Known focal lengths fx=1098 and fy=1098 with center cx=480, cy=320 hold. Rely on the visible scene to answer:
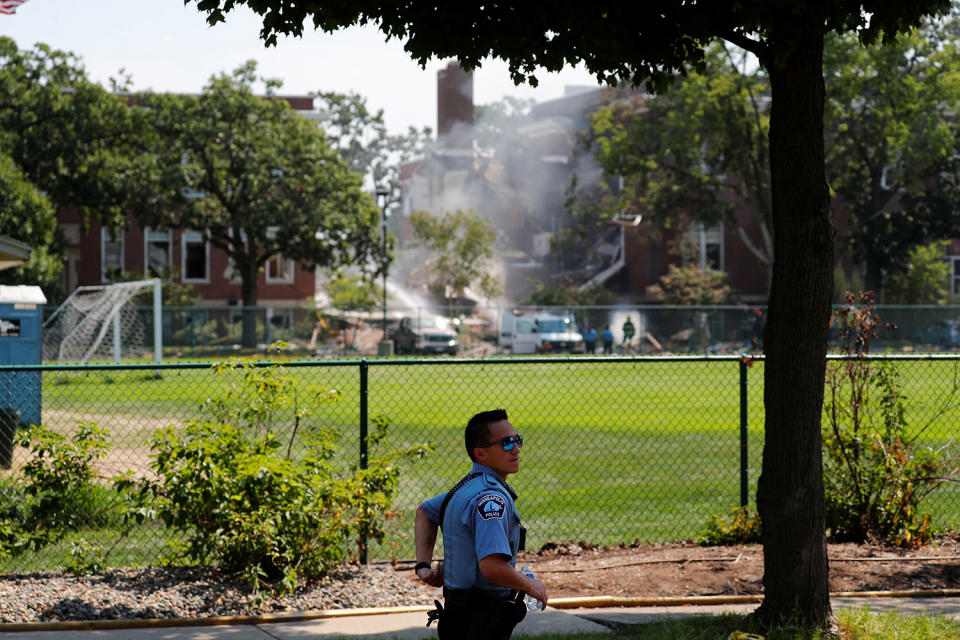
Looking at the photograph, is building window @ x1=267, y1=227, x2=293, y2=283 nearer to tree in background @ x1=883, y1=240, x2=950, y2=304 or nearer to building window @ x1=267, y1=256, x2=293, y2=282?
building window @ x1=267, y1=256, x2=293, y2=282

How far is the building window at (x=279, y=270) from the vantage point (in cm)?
5612

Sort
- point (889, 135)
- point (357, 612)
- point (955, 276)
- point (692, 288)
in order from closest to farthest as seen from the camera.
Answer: point (357, 612) → point (889, 135) → point (692, 288) → point (955, 276)

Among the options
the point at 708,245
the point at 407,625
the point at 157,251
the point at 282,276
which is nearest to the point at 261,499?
the point at 407,625

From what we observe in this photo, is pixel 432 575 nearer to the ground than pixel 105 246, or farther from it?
nearer to the ground

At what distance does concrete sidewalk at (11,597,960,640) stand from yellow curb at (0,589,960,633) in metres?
0.04

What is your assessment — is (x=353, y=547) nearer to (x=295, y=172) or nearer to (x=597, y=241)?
(x=295, y=172)

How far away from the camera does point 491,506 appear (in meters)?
3.88

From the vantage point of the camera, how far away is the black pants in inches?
156

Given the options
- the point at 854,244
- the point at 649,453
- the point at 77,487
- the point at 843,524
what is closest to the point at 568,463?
the point at 649,453

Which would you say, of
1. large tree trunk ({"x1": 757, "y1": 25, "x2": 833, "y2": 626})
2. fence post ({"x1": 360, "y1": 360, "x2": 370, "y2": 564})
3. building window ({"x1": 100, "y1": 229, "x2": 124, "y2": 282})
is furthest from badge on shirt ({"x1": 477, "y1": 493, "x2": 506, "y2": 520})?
building window ({"x1": 100, "y1": 229, "x2": 124, "y2": 282})

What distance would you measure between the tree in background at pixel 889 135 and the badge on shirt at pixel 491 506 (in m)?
44.1

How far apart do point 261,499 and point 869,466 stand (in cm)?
466

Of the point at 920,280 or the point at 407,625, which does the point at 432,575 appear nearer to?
the point at 407,625

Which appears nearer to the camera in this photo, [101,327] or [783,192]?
[783,192]
